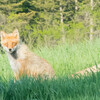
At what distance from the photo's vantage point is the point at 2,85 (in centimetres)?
466

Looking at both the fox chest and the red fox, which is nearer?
the red fox

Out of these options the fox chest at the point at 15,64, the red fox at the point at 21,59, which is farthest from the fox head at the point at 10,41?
the fox chest at the point at 15,64

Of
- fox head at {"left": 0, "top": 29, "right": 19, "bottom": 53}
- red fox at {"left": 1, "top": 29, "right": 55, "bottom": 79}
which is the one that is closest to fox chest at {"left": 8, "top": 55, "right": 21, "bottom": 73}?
red fox at {"left": 1, "top": 29, "right": 55, "bottom": 79}

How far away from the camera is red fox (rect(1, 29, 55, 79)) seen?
22.3 feet

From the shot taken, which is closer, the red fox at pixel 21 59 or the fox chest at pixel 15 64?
the red fox at pixel 21 59

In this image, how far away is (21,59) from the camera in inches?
283

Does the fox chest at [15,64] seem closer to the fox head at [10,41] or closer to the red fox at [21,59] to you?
the red fox at [21,59]

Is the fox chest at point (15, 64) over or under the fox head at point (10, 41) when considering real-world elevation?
under

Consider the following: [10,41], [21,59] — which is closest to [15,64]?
[21,59]

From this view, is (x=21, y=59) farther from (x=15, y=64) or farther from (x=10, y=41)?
(x=10, y=41)

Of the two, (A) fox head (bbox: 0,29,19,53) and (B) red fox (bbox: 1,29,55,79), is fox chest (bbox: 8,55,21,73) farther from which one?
(A) fox head (bbox: 0,29,19,53)

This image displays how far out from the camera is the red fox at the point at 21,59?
22.3 feet

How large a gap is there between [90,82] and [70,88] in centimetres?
44

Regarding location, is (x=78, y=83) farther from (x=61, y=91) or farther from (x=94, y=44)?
(x=94, y=44)
